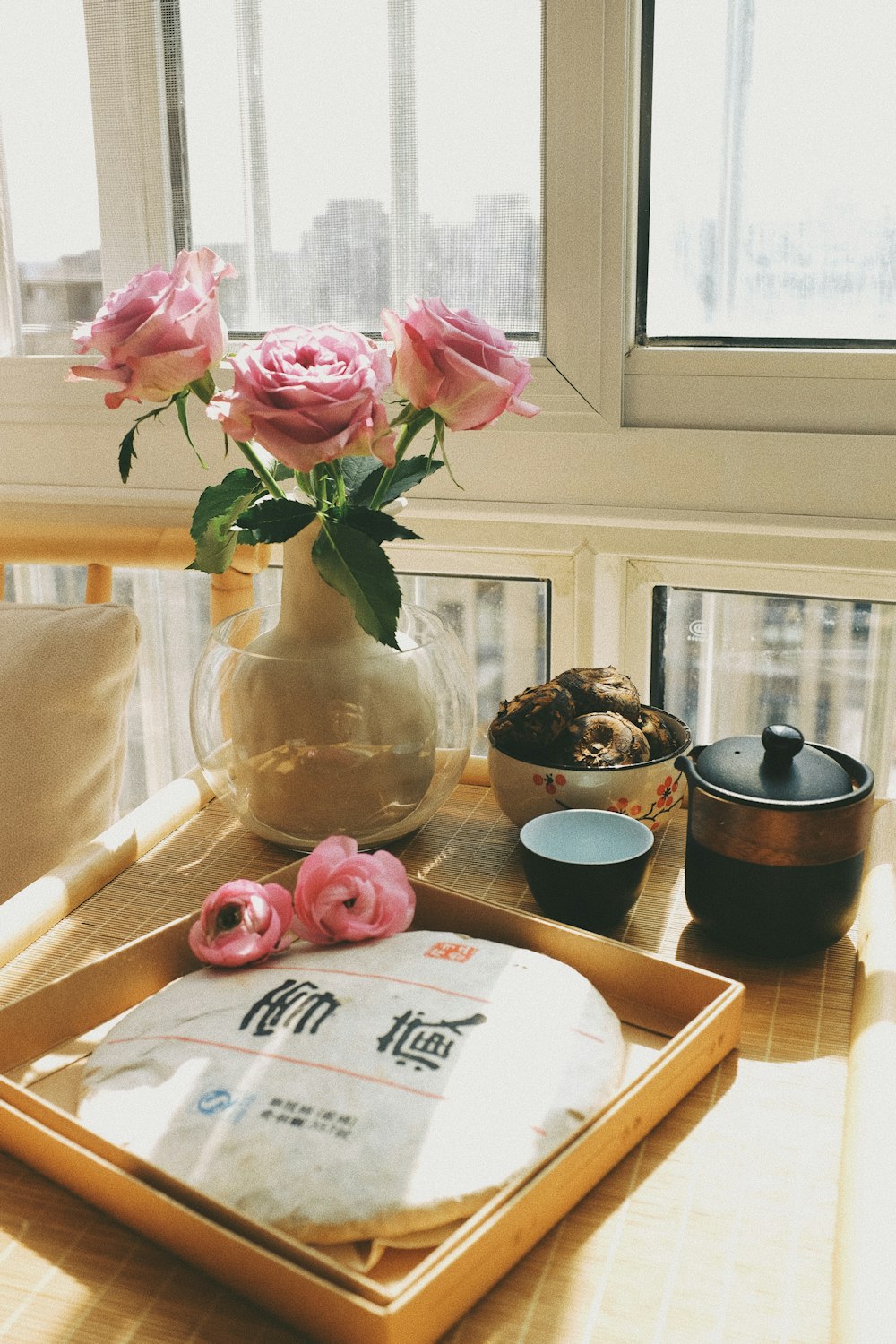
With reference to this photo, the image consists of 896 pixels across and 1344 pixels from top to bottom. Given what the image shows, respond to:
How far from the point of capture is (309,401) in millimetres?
701

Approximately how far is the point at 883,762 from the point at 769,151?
0.65 meters

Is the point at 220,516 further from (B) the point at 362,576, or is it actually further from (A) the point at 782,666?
(A) the point at 782,666

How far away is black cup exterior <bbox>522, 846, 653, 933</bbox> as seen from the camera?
73 centimetres

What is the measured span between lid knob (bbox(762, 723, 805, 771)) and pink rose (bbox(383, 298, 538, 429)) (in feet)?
0.88

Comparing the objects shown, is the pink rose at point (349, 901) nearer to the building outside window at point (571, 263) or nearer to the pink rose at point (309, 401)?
the pink rose at point (309, 401)

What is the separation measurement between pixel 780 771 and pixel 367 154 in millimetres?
877

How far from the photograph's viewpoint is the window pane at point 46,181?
134 centimetres

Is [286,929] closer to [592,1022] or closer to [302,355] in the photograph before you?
[592,1022]

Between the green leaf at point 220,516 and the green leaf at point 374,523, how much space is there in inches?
3.0

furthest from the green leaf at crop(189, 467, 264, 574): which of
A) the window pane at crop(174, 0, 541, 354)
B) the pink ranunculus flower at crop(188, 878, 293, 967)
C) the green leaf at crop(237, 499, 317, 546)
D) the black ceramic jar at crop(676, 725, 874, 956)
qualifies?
the window pane at crop(174, 0, 541, 354)

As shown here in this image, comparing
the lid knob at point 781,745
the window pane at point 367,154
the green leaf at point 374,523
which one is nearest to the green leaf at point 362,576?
the green leaf at point 374,523

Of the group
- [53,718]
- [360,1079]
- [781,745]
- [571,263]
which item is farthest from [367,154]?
[360,1079]

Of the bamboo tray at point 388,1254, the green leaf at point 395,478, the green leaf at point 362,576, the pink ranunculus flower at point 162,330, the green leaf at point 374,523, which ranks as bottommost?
the bamboo tray at point 388,1254

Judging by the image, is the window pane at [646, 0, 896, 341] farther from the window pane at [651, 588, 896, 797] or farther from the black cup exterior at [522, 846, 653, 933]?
the black cup exterior at [522, 846, 653, 933]
